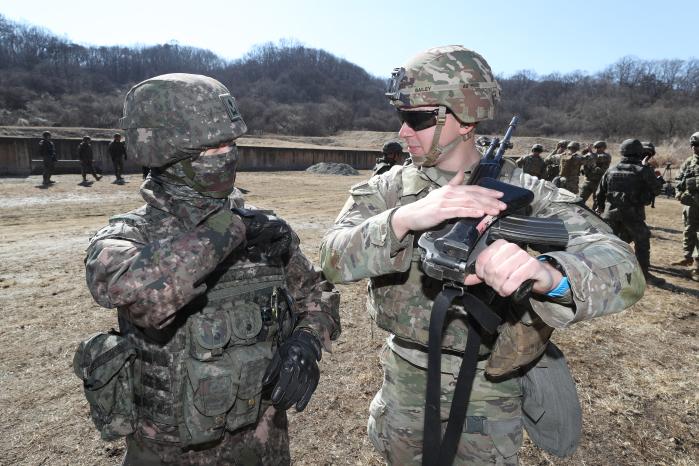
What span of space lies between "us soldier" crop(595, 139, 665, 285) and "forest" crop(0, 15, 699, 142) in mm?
48571

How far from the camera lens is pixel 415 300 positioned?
83.0 inches

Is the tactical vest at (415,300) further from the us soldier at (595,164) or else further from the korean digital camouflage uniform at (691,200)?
the us soldier at (595,164)

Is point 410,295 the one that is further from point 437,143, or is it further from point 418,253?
point 437,143

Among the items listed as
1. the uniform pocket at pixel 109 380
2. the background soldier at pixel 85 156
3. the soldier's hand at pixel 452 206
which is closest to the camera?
the soldier's hand at pixel 452 206

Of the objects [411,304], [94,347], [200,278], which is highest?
[200,278]

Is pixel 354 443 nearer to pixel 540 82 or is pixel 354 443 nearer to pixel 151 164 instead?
pixel 151 164

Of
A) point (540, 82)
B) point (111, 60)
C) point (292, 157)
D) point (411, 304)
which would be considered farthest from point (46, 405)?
point (540, 82)

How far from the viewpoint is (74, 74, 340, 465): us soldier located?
6.48 ft

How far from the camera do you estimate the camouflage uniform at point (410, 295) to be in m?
1.77

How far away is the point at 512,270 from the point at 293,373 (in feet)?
3.66

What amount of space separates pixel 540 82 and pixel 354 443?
11247cm

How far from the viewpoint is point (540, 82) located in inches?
4008

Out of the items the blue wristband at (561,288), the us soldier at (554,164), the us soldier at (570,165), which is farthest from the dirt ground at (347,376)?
the us soldier at (554,164)

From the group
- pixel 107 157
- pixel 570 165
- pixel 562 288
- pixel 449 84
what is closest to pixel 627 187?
pixel 570 165
